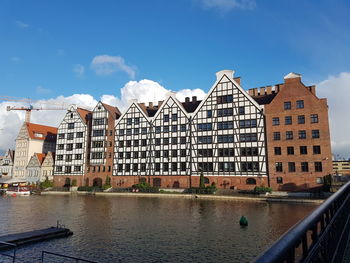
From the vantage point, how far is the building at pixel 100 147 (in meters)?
67.0

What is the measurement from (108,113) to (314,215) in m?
68.8

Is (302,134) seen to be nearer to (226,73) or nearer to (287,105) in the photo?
(287,105)

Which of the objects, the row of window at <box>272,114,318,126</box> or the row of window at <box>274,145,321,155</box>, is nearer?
the row of window at <box>274,145,321,155</box>

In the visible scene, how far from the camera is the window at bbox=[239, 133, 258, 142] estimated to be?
52.9 meters

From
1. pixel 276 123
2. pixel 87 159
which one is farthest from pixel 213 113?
pixel 87 159

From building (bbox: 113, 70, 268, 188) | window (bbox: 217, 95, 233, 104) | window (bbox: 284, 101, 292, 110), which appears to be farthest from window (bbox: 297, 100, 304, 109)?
window (bbox: 217, 95, 233, 104)

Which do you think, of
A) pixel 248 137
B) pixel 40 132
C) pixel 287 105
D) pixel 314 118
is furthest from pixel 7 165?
pixel 314 118

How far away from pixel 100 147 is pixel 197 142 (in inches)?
1020

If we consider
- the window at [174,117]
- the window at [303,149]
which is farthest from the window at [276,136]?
the window at [174,117]

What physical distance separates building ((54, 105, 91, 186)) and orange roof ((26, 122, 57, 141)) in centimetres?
1966

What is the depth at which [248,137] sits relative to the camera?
53312mm

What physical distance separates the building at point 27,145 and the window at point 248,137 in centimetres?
6719

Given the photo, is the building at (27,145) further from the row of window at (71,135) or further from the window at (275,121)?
the window at (275,121)

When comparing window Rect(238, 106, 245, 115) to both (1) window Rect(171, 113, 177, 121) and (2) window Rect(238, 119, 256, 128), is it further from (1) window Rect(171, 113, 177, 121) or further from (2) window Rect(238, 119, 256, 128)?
(1) window Rect(171, 113, 177, 121)
